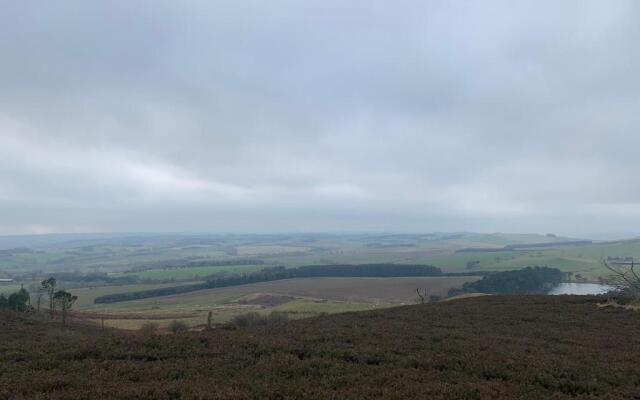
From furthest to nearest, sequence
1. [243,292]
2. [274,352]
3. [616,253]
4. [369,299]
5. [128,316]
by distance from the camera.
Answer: [616,253], [243,292], [369,299], [128,316], [274,352]

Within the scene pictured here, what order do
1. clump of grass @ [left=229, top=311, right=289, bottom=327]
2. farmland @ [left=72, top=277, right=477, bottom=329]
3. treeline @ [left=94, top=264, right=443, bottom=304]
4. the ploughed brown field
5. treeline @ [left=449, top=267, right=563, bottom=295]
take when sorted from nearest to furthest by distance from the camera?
the ploughed brown field < clump of grass @ [left=229, top=311, right=289, bottom=327] < farmland @ [left=72, top=277, right=477, bottom=329] < treeline @ [left=449, top=267, right=563, bottom=295] < treeline @ [left=94, top=264, right=443, bottom=304]

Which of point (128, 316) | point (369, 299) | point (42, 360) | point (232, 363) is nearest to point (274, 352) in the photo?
point (232, 363)

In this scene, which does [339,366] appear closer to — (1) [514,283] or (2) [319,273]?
(1) [514,283]

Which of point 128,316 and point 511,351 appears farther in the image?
point 128,316

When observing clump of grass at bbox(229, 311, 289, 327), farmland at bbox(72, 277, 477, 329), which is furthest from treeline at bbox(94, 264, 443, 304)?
clump of grass at bbox(229, 311, 289, 327)

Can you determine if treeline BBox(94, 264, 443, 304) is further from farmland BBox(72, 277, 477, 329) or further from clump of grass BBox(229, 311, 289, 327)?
clump of grass BBox(229, 311, 289, 327)

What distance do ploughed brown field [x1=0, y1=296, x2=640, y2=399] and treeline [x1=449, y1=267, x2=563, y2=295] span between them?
3081 inches

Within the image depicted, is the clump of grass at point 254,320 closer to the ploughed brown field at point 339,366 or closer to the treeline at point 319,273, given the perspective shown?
the ploughed brown field at point 339,366

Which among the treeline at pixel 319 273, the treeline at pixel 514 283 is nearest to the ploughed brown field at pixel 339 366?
the treeline at pixel 514 283

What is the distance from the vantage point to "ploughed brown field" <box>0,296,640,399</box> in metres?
9.60

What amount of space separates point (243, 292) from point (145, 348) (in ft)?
315

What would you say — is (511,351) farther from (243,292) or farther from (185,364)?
(243,292)

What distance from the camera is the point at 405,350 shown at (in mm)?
14883

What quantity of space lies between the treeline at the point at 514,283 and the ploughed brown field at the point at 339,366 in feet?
257
